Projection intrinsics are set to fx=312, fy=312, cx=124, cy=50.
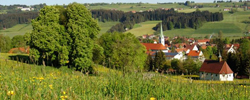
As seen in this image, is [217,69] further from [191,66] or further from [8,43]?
[8,43]

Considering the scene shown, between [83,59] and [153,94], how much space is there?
2878 cm

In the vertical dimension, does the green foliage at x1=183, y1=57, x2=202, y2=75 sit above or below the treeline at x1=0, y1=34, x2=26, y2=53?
below

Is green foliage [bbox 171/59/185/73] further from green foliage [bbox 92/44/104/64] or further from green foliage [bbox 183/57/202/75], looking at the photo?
green foliage [bbox 92/44/104/64]

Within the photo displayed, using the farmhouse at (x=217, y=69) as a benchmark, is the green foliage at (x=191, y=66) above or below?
below

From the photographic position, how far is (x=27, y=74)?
1027 centimetres

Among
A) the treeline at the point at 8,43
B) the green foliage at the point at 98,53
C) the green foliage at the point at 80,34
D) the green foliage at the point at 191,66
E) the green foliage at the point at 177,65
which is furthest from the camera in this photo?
the treeline at the point at 8,43

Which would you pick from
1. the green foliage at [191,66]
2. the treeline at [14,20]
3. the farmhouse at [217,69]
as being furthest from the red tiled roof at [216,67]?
the treeline at [14,20]

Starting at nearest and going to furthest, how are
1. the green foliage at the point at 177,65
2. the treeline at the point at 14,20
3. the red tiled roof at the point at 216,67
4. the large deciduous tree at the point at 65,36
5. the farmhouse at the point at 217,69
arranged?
the large deciduous tree at the point at 65,36 < the farmhouse at the point at 217,69 < the red tiled roof at the point at 216,67 < the green foliage at the point at 177,65 < the treeline at the point at 14,20

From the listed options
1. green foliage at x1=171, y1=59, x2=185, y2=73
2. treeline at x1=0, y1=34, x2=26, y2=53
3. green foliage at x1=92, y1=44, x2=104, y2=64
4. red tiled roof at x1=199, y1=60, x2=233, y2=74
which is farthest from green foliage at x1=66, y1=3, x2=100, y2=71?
green foliage at x1=171, y1=59, x2=185, y2=73

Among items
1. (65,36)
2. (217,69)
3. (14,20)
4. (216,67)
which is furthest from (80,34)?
(14,20)

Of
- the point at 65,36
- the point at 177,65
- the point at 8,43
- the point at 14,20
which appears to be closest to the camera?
the point at 65,36

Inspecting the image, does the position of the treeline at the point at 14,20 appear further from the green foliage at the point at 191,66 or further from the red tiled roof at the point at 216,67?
the red tiled roof at the point at 216,67

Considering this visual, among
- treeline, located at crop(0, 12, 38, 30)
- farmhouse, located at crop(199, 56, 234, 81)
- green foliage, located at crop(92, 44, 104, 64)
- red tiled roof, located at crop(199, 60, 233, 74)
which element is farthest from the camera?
treeline, located at crop(0, 12, 38, 30)

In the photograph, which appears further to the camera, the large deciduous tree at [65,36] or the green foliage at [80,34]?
the green foliage at [80,34]
